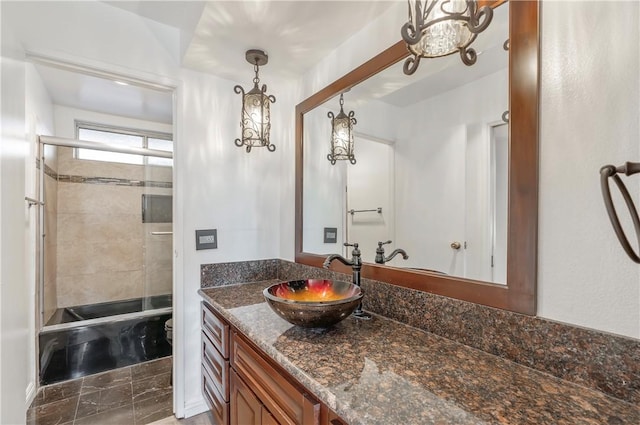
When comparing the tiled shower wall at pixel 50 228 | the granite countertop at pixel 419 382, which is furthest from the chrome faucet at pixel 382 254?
the tiled shower wall at pixel 50 228

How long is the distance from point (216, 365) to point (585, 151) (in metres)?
1.84

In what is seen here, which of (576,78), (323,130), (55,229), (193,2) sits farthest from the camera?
(55,229)

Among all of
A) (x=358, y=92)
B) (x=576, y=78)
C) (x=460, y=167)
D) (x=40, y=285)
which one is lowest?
(x=40, y=285)

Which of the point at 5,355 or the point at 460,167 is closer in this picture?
the point at 5,355

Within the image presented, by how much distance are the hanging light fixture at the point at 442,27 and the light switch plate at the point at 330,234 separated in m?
1.03

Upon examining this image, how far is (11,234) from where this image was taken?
1.15 meters

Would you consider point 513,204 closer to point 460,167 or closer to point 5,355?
point 460,167

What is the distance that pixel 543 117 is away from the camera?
0.86 metres

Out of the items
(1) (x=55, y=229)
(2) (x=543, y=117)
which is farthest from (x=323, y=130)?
(1) (x=55, y=229)

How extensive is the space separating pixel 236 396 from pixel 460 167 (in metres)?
1.44

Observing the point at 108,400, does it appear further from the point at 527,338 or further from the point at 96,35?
the point at 527,338

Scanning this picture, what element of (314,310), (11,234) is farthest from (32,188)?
(314,310)

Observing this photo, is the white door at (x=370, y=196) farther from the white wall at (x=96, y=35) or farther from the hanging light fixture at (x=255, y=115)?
the white wall at (x=96, y=35)

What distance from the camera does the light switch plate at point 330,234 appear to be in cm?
180
